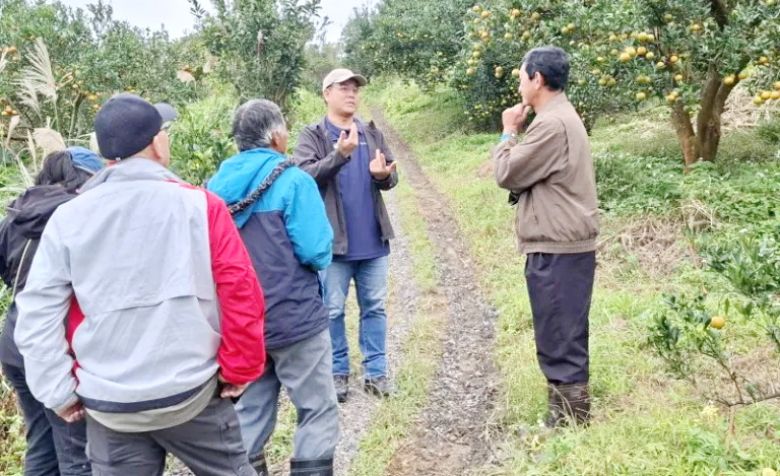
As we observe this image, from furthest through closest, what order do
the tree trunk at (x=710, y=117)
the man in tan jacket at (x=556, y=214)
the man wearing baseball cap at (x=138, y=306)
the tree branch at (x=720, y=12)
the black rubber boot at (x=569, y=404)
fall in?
the tree trunk at (x=710, y=117)
the tree branch at (x=720, y=12)
the black rubber boot at (x=569, y=404)
the man in tan jacket at (x=556, y=214)
the man wearing baseball cap at (x=138, y=306)

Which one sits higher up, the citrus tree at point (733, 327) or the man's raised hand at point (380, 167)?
the man's raised hand at point (380, 167)

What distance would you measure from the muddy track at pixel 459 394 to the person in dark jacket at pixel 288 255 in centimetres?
69

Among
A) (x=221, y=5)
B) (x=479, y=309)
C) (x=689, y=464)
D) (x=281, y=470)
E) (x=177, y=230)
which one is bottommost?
(x=479, y=309)

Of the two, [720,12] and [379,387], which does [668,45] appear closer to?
[720,12]

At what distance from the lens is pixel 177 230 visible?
204 cm

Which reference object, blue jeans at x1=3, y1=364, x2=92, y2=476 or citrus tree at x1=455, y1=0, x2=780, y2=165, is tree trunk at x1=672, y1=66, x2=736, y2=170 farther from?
blue jeans at x1=3, y1=364, x2=92, y2=476

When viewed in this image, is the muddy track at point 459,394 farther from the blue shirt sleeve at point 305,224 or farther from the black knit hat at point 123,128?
the black knit hat at point 123,128

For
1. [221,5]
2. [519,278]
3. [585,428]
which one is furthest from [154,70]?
[585,428]

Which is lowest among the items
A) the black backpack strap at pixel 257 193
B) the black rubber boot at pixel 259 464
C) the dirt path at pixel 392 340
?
the dirt path at pixel 392 340

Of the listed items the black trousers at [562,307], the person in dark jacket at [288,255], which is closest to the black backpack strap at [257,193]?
the person in dark jacket at [288,255]

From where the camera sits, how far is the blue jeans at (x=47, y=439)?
2.71 metres

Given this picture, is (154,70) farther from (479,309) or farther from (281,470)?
(281,470)

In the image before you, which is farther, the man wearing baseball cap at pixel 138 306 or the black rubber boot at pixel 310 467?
the black rubber boot at pixel 310 467

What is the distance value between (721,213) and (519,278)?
1784 mm
